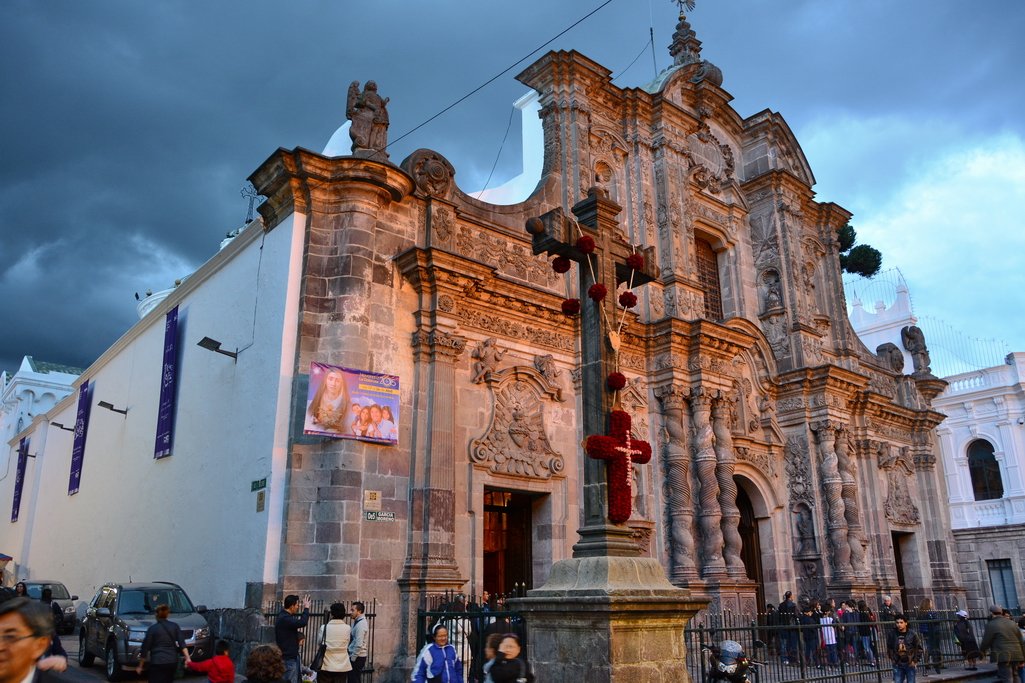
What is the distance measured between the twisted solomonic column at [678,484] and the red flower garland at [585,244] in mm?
10036

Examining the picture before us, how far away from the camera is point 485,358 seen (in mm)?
14836

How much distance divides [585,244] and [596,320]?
834 mm

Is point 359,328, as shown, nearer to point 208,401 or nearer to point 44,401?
point 208,401

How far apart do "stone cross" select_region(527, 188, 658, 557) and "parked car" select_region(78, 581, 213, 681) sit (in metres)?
7.00

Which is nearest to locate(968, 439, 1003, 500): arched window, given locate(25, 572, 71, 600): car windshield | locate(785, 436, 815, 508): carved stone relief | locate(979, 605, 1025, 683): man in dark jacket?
locate(785, 436, 815, 508): carved stone relief

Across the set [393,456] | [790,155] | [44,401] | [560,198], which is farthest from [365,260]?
[44,401]

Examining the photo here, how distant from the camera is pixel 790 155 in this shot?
81.4 ft

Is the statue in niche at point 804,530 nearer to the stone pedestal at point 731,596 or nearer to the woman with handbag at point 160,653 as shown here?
the stone pedestal at point 731,596

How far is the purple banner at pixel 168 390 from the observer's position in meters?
16.9

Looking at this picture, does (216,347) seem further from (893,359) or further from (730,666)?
(893,359)

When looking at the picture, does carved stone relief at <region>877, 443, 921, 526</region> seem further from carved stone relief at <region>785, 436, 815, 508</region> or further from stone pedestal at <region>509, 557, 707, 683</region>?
stone pedestal at <region>509, 557, 707, 683</region>

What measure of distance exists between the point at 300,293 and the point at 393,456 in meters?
3.09

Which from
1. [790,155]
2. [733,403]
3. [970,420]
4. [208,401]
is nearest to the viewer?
[208,401]

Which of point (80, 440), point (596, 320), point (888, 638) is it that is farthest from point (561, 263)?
point (80, 440)
